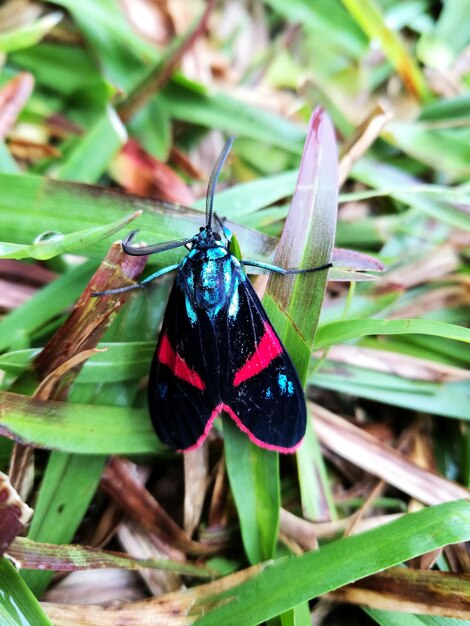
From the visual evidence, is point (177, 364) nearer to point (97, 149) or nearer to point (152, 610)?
point (152, 610)

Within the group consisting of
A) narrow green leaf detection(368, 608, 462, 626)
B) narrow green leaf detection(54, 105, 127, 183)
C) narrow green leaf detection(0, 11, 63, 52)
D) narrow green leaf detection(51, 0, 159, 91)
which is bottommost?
narrow green leaf detection(368, 608, 462, 626)

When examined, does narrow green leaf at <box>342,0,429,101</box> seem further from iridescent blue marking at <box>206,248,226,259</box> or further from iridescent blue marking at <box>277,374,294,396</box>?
iridescent blue marking at <box>277,374,294,396</box>

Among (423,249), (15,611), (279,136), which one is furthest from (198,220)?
(15,611)

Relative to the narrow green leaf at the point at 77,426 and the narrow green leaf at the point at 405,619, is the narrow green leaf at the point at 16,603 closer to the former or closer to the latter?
the narrow green leaf at the point at 77,426

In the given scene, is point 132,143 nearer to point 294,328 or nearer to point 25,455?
point 294,328

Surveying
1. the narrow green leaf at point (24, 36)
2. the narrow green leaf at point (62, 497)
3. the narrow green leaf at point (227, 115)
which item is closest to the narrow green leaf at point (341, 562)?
the narrow green leaf at point (62, 497)

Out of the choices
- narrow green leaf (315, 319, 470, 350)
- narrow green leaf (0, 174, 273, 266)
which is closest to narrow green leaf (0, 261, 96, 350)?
narrow green leaf (0, 174, 273, 266)

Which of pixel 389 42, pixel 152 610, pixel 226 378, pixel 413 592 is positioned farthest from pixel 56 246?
pixel 389 42
